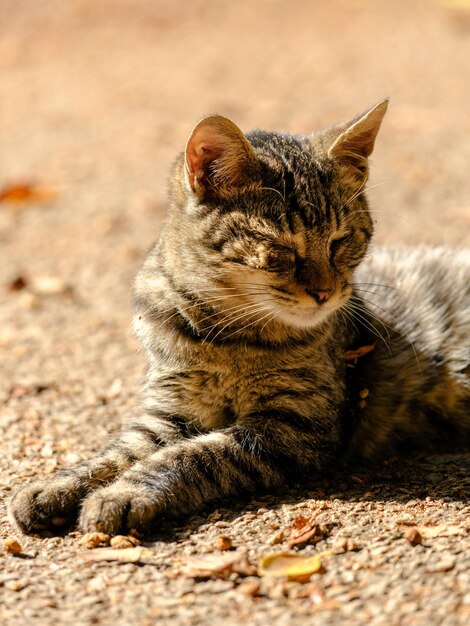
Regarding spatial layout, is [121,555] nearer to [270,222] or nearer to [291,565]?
[291,565]

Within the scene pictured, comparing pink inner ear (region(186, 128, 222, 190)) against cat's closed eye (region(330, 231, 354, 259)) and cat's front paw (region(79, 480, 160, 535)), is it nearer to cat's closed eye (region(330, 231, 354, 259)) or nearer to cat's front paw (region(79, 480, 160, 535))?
cat's closed eye (region(330, 231, 354, 259))

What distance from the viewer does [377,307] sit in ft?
12.0

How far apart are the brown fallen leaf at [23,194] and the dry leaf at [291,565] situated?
4.80 metres

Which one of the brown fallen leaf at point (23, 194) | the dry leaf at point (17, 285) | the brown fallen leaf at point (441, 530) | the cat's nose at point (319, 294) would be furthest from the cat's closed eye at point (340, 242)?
the brown fallen leaf at point (23, 194)

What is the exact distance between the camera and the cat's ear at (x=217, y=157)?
297cm

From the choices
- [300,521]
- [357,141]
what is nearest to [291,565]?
[300,521]

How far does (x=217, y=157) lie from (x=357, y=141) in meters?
0.58

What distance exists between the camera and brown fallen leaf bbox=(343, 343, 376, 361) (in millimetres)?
3449

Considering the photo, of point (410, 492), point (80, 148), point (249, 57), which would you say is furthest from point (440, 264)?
point (249, 57)

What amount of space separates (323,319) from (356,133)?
0.71 meters

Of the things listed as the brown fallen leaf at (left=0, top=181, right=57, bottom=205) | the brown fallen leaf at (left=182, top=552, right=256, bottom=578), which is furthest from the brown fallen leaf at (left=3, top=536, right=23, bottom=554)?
the brown fallen leaf at (left=0, top=181, right=57, bottom=205)

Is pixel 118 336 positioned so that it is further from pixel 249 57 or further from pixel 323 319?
pixel 249 57

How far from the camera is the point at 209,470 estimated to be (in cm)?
294

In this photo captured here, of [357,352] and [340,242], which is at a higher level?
[340,242]
